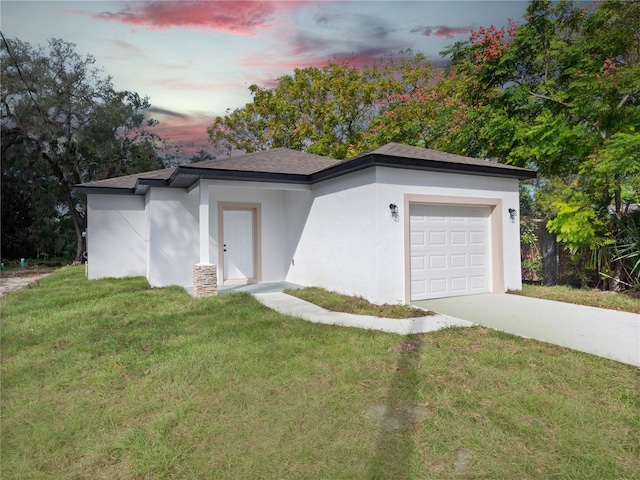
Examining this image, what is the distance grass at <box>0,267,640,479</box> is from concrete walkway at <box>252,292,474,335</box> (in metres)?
0.40

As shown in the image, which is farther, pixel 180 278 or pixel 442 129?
pixel 442 129

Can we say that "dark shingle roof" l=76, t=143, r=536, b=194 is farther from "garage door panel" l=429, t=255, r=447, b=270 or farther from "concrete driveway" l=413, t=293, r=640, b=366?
"concrete driveway" l=413, t=293, r=640, b=366

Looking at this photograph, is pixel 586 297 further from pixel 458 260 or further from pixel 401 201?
pixel 401 201

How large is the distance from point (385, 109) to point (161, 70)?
389 inches

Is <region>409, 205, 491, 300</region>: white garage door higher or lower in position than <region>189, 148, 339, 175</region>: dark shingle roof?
lower

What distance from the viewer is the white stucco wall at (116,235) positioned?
11969 mm

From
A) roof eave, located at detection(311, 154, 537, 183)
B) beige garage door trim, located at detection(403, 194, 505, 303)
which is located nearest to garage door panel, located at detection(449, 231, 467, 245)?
beige garage door trim, located at detection(403, 194, 505, 303)

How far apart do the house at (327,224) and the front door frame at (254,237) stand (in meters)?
0.03

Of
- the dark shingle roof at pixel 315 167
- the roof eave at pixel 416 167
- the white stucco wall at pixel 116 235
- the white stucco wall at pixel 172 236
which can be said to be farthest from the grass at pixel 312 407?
the white stucco wall at pixel 116 235

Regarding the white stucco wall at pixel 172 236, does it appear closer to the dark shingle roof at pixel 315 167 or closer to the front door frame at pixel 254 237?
the dark shingle roof at pixel 315 167

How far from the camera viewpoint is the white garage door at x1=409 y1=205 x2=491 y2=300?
8.16m

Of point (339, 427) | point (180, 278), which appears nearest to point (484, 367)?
point (339, 427)

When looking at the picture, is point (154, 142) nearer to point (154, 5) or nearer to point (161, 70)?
point (161, 70)

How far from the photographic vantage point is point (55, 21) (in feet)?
42.0
